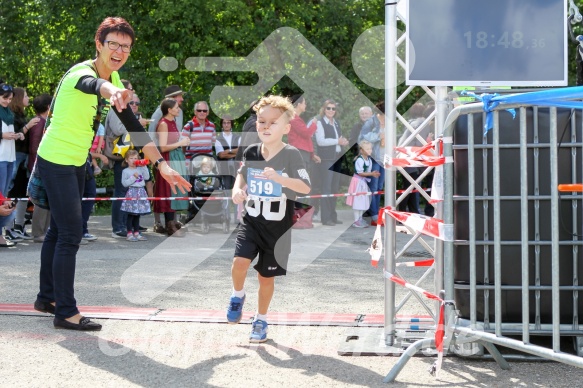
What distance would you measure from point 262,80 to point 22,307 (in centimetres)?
1480

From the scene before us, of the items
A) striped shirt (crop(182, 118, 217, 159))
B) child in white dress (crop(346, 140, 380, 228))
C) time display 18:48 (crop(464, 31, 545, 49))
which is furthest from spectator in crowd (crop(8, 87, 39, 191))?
time display 18:48 (crop(464, 31, 545, 49))

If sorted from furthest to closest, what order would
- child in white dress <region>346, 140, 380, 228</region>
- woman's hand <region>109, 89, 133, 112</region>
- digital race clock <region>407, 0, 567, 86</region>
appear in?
child in white dress <region>346, 140, 380, 228</region> < digital race clock <region>407, 0, 567, 86</region> < woman's hand <region>109, 89, 133, 112</region>

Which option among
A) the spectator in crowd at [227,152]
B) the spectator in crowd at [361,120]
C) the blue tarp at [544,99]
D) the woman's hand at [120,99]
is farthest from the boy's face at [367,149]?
the blue tarp at [544,99]

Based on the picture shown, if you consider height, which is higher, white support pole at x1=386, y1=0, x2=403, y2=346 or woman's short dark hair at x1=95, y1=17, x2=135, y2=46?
woman's short dark hair at x1=95, y1=17, x2=135, y2=46

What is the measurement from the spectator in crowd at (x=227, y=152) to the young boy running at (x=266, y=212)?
307 inches

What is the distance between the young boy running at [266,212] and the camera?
20.1 feet

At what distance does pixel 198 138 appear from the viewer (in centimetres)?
1392

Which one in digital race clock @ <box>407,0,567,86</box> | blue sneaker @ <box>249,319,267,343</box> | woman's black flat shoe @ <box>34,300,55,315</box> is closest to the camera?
digital race clock @ <box>407,0,567,86</box>

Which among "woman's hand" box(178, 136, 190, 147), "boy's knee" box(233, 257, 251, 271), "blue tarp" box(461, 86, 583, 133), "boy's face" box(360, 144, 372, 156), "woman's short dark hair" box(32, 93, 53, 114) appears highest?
"woman's short dark hair" box(32, 93, 53, 114)

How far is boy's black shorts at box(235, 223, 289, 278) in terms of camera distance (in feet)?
20.1

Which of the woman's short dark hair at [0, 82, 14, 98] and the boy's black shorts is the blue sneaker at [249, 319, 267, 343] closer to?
the boy's black shorts

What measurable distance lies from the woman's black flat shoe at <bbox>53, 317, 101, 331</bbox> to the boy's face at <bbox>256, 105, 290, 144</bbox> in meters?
1.75

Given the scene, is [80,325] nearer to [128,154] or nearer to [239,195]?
[239,195]

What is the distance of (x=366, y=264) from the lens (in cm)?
1009
